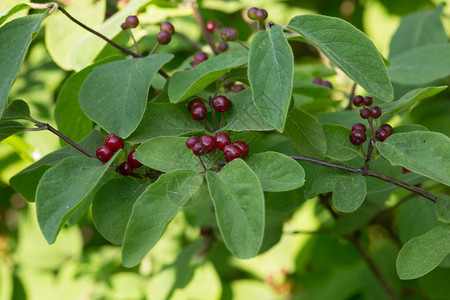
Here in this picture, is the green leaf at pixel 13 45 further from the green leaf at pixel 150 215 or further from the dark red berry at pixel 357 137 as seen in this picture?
the dark red berry at pixel 357 137

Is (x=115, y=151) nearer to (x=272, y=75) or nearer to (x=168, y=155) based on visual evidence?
(x=168, y=155)

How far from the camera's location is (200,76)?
92 cm

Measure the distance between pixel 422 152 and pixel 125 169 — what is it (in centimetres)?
51

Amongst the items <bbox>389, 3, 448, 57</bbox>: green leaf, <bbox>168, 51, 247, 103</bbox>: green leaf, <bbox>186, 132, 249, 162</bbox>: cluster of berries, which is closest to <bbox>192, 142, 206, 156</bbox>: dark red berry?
<bbox>186, 132, 249, 162</bbox>: cluster of berries

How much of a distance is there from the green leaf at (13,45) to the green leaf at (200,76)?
0.84ft

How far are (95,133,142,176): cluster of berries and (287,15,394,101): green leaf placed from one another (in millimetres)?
358

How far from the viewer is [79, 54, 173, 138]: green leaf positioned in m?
0.95

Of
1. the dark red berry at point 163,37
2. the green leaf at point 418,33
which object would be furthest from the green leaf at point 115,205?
the green leaf at point 418,33

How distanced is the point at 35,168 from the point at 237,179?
45 cm

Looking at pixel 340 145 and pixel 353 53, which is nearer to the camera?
pixel 353 53

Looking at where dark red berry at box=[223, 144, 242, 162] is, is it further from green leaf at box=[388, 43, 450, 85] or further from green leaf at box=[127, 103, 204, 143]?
green leaf at box=[388, 43, 450, 85]

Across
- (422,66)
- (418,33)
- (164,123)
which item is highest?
(164,123)

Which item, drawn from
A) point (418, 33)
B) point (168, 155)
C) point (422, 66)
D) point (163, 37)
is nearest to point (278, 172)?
point (168, 155)

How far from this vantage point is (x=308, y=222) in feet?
7.89
